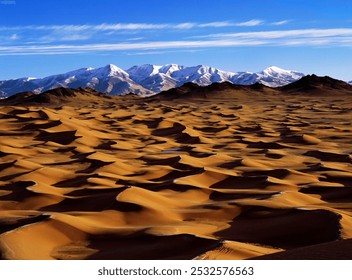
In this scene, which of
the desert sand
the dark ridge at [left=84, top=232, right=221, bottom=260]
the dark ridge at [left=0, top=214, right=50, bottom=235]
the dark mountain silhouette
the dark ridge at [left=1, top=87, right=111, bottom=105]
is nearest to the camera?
the dark ridge at [left=84, top=232, right=221, bottom=260]

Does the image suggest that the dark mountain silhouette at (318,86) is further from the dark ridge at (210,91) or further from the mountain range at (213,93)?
the dark ridge at (210,91)

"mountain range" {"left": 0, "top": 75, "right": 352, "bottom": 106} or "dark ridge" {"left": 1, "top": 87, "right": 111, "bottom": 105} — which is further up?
"dark ridge" {"left": 1, "top": 87, "right": 111, "bottom": 105}

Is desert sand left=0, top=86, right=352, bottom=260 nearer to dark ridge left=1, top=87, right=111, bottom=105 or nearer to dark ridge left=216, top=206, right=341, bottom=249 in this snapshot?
dark ridge left=216, top=206, right=341, bottom=249

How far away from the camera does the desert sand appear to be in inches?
125

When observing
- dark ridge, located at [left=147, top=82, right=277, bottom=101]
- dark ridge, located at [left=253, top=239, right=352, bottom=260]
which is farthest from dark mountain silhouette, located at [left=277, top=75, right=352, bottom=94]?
dark ridge, located at [left=253, top=239, right=352, bottom=260]

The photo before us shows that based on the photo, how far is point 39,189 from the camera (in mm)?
4988

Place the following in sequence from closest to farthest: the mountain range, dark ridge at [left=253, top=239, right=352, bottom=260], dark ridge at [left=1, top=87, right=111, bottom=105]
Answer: dark ridge at [left=253, top=239, right=352, bottom=260] → dark ridge at [left=1, top=87, right=111, bottom=105] → the mountain range

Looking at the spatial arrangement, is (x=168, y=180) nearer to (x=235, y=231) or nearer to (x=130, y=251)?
(x=235, y=231)

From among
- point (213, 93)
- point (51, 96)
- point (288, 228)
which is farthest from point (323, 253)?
point (51, 96)

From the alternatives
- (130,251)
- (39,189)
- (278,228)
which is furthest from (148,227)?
(39,189)

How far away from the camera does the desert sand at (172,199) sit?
10.4 feet
